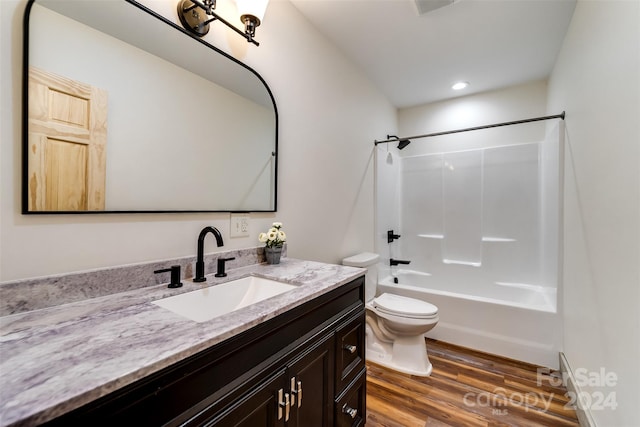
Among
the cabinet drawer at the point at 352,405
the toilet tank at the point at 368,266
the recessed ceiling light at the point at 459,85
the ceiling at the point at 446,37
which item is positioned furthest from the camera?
the recessed ceiling light at the point at 459,85

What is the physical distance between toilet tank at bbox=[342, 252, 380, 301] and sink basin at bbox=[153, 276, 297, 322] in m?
1.05

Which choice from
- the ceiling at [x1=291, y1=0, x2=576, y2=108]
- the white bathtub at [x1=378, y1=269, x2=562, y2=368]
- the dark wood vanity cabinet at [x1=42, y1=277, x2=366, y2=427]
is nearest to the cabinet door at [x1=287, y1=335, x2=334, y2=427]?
the dark wood vanity cabinet at [x1=42, y1=277, x2=366, y2=427]

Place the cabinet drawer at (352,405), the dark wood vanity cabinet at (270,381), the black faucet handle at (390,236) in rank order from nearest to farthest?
the dark wood vanity cabinet at (270,381), the cabinet drawer at (352,405), the black faucet handle at (390,236)

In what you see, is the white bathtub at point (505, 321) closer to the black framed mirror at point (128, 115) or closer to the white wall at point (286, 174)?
the white wall at point (286, 174)

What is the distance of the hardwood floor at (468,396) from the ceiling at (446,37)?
96.1 inches

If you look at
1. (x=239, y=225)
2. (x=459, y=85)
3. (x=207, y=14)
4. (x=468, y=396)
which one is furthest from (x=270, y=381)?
(x=459, y=85)

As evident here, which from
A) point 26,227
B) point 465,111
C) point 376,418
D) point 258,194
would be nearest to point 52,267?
point 26,227

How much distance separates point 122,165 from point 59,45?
0.38 meters

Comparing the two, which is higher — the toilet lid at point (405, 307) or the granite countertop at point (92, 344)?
the granite countertop at point (92, 344)

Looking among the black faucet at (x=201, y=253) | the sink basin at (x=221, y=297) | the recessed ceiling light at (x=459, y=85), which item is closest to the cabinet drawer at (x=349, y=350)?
the sink basin at (x=221, y=297)

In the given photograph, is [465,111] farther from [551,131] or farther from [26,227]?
[26,227]

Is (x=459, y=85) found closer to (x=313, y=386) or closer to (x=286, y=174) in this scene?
(x=286, y=174)

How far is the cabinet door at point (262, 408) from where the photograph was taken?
0.69m

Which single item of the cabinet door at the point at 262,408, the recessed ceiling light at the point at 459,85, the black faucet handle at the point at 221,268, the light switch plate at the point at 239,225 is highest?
the recessed ceiling light at the point at 459,85
